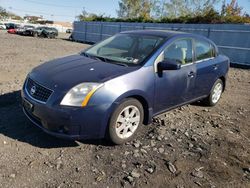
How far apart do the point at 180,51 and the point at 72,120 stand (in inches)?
94.3

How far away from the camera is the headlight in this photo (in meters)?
3.37

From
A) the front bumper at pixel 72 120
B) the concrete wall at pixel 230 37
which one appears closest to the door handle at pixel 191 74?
the front bumper at pixel 72 120

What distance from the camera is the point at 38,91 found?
364cm

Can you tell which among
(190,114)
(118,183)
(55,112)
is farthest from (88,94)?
(190,114)

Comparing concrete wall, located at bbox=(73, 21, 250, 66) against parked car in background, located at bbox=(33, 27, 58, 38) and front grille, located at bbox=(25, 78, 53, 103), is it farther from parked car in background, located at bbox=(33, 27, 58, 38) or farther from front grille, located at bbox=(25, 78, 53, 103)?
parked car in background, located at bbox=(33, 27, 58, 38)

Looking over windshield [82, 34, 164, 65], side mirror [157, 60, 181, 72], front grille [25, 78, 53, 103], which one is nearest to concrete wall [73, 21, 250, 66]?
windshield [82, 34, 164, 65]

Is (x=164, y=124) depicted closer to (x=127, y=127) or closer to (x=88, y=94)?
(x=127, y=127)

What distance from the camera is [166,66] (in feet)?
13.4

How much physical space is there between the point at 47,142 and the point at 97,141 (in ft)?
2.35

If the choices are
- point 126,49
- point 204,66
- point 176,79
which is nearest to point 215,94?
point 204,66

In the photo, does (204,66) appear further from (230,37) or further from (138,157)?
(230,37)

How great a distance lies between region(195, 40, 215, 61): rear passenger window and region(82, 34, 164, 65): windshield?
1031 millimetres

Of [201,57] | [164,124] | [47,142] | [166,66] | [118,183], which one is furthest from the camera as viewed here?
[201,57]

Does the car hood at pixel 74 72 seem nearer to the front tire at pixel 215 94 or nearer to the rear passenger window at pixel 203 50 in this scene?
the rear passenger window at pixel 203 50
